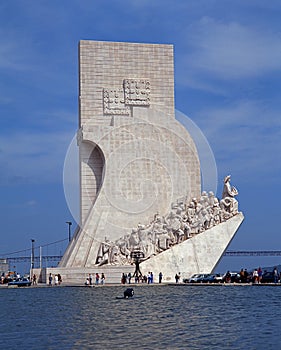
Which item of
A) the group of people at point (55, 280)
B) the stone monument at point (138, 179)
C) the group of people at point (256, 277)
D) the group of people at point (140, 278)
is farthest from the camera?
the stone monument at point (138, 179)

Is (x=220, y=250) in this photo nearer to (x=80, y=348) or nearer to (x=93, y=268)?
(x=93, y=268)

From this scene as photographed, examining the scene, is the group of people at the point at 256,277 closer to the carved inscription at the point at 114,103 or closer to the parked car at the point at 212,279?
the parked car at the point at 212,279

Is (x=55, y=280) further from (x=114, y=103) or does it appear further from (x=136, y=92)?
(x=136, y=92)

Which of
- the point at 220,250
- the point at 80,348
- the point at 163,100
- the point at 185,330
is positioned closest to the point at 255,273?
the point at 220,250

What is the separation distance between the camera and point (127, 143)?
27.4 metres

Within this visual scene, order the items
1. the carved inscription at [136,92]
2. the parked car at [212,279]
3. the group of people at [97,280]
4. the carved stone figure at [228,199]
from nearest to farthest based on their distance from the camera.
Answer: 1. the parked car at [212,279]
2. the group of people at [97,280]
3. the carved stone figure at [228,199]
4. the carved inscription at [136,92]

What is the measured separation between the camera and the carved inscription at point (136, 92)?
2806 cm

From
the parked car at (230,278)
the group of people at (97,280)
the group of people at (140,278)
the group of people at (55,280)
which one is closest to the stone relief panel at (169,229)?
the group of people at (140,278)

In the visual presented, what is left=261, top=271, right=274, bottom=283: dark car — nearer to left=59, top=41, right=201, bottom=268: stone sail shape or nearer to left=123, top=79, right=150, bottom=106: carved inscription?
left=59, top=41, right=201, bottom=268: stone sail shape

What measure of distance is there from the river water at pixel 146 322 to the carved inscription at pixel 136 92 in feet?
38.6

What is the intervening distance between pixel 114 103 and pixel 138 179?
3275 millimetres

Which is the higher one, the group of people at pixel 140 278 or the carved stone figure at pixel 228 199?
the carved stone figure at pixel 228 199

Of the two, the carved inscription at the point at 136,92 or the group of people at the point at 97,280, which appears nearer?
the group of people at the point at 97,280

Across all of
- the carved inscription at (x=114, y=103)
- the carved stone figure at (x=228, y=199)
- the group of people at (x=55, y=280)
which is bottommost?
the group of people at (x=55, y=280)
